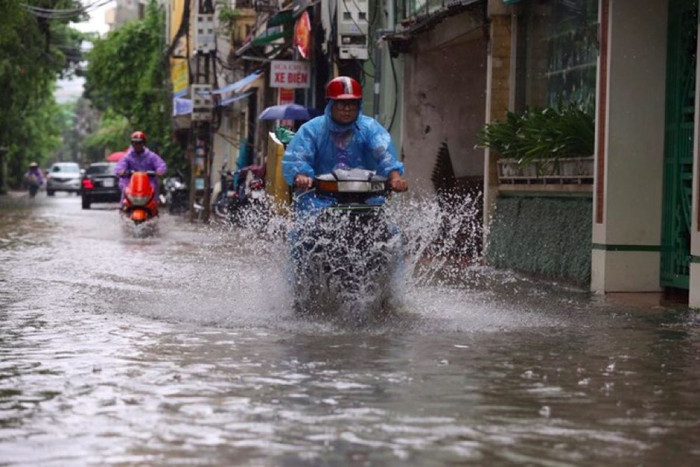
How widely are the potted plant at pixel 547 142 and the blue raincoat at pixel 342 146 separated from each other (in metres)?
3.77

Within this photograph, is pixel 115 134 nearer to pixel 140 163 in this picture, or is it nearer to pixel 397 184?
pixel 140 163

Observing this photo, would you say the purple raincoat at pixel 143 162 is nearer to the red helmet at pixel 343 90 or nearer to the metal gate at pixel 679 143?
the metal gate at pixel 679 143

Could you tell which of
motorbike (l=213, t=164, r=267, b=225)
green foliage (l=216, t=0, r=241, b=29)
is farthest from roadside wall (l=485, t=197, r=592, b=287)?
green foliage (l=216, t=0, r=241, b=29)

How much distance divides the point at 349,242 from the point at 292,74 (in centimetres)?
1786

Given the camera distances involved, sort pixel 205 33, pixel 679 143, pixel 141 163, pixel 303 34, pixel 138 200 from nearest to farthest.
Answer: pixel 679 143
pixel 138 200
pixel 141 163
pixel 303 34
pixel 205 33

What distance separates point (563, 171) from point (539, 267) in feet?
3.48

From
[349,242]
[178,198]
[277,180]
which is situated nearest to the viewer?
[349,242]

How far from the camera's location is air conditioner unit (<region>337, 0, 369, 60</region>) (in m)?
21.9

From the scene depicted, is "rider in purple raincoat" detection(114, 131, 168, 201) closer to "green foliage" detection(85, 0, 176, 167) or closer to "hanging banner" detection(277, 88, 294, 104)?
"hanging banner" detection(277, 88, 294, 104)

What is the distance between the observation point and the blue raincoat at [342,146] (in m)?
A: 10.2

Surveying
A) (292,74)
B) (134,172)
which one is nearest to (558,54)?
(134,172)

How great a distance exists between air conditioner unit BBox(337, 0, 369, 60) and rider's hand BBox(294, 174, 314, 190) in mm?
12434

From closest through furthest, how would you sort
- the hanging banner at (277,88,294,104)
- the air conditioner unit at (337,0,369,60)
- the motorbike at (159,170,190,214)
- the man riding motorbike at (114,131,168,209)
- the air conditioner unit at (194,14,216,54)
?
the air conditioner unit at (337,0,369,60) → the man riding motorbike at (114,131,168,209) → the hanging banner at (277,88,294,104) → the air conditioner unit at (194,14,216,54) → the motorbike at (159,170,190,214)

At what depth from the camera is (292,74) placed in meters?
27.3
